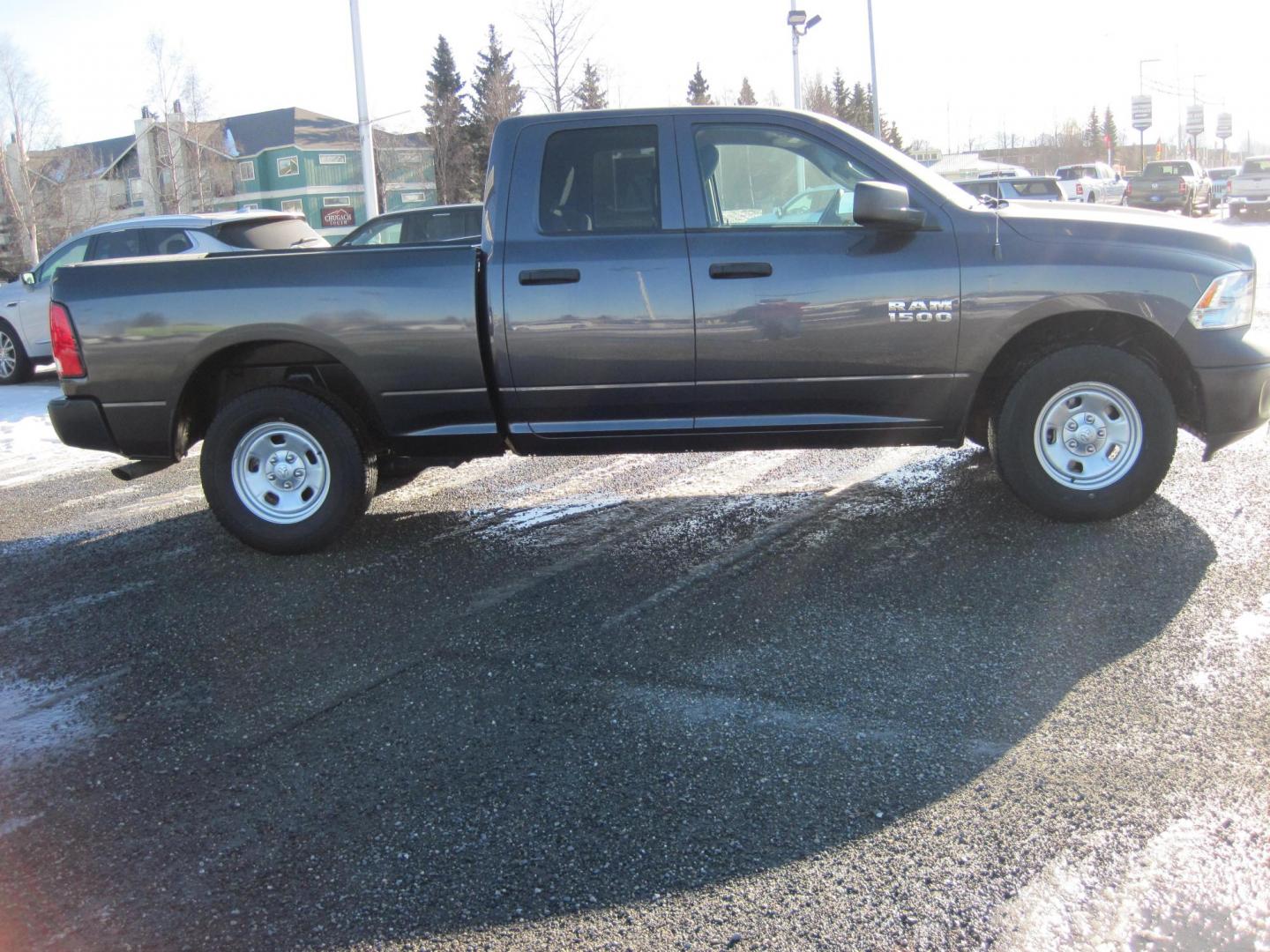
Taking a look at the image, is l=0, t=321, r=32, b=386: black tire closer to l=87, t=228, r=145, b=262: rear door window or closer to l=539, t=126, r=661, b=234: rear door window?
l=87, t=228, r=145, b=262: rear door window

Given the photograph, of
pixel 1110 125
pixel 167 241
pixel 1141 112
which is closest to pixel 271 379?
pixel 167 241

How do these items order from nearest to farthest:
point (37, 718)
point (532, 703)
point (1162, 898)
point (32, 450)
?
point (1162, 898) → point (532, 703) → point (37, 718) → point (32, 450)

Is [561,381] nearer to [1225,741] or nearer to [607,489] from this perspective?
[607,489]

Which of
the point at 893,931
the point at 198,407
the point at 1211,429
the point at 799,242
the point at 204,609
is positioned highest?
the point at 799,242

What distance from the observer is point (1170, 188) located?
3531 centimetres

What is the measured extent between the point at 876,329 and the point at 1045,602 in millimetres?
1453

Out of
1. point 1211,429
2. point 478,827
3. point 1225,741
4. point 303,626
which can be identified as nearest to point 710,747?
point 478,827

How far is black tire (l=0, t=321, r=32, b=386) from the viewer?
13.5 m

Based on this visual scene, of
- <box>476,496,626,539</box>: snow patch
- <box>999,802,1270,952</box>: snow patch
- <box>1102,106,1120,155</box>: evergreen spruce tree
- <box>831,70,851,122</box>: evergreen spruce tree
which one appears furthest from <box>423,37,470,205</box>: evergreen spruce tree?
<box>1102,106,1120,155</box>: evergreen spruce tree

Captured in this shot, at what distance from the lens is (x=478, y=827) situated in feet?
9.68

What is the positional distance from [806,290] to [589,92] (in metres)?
34.0

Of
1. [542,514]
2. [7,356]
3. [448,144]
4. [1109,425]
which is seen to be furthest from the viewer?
[448,144]

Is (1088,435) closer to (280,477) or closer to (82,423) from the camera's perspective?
(280,477)

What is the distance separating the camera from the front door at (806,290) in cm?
499
